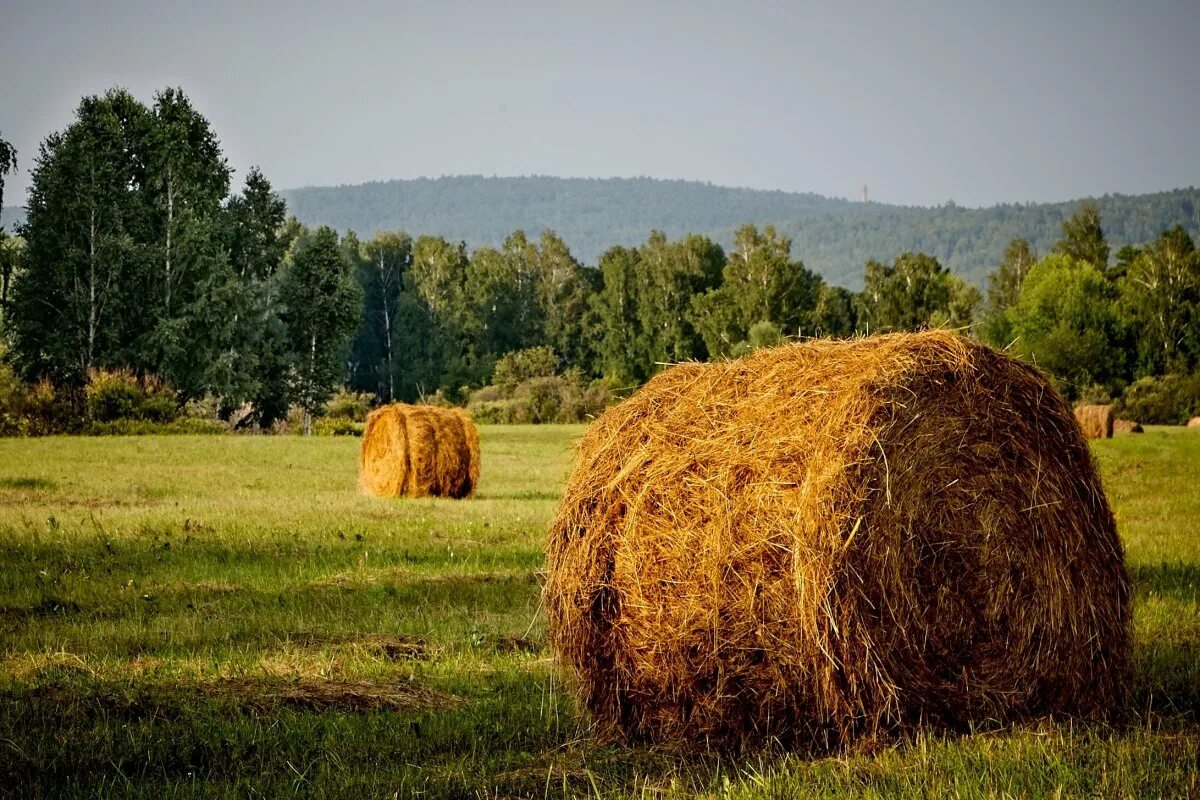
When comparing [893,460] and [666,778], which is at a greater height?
[893,460]

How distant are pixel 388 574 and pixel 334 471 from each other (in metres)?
15.8

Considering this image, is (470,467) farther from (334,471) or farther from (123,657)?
(123,657)

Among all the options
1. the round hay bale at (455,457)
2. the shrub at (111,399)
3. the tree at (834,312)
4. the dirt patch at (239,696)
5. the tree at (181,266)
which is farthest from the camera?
the tree at (834,312)

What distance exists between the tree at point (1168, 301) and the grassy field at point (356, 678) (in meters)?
71.7

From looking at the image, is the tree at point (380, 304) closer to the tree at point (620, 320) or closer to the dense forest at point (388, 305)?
the dense forest at point (388, 305)

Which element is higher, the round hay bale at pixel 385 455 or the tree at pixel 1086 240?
the tree at pixel 1086 240

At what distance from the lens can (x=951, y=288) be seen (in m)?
98.2

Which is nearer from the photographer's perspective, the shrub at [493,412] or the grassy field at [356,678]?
the grassy field at [356,678]

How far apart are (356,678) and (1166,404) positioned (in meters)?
75.8

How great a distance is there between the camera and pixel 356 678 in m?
8.53

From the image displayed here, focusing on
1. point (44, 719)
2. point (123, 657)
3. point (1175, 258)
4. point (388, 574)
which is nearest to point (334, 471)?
point (388, 574)

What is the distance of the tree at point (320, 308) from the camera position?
65875 millimetres

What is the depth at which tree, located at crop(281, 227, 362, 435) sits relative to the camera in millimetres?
65875

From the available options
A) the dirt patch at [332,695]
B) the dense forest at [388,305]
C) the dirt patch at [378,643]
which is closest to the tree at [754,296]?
the dense forest at [388,305]
